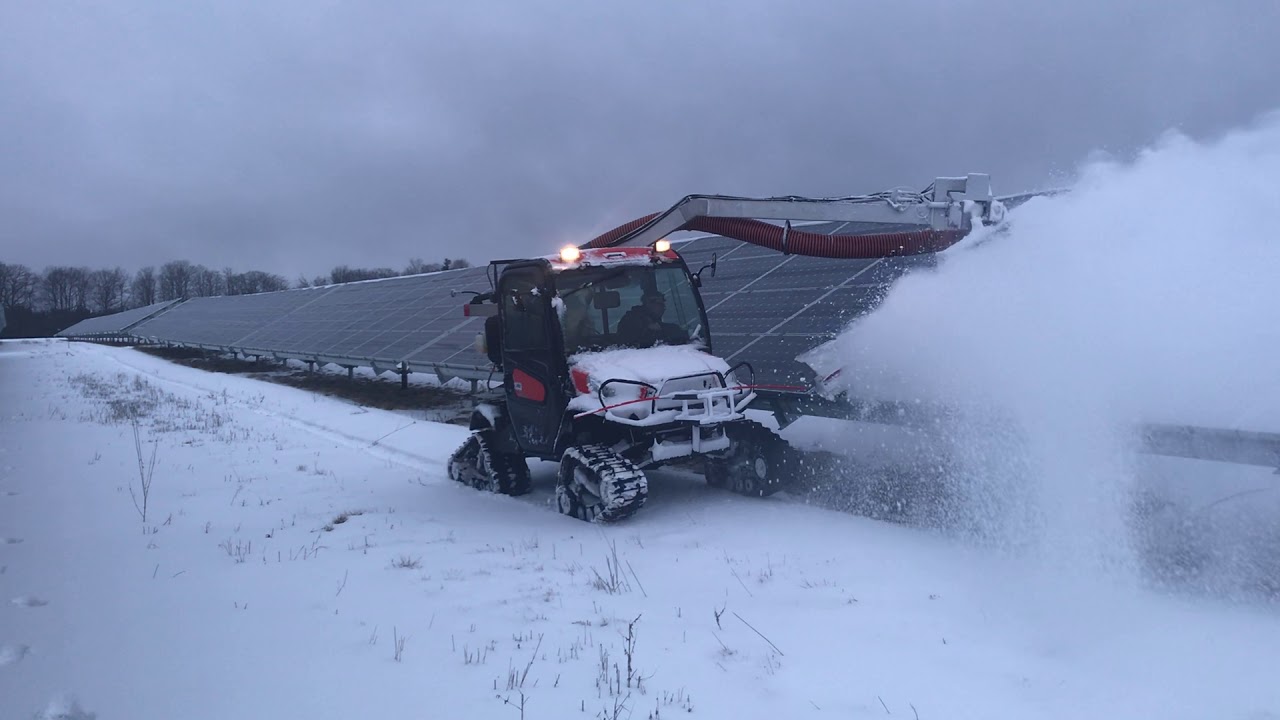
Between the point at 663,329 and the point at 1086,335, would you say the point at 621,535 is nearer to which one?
the point at 663,329

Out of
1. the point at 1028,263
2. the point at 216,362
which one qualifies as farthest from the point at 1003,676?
the point at 216,362

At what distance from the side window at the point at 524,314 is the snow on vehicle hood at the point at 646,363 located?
551 mm

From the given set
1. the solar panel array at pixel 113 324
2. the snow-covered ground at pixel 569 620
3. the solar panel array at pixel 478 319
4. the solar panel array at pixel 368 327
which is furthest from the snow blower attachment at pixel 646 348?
the solar panel array at pixel 113 324

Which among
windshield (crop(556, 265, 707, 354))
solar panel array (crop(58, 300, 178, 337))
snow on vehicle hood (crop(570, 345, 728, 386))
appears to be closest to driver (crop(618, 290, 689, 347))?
windshield (crop(556, 265, 707, 354))

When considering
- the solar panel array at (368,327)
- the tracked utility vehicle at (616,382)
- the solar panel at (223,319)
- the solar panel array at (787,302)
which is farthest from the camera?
the solar panel at (223,319)

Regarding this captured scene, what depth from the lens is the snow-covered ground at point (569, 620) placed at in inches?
155

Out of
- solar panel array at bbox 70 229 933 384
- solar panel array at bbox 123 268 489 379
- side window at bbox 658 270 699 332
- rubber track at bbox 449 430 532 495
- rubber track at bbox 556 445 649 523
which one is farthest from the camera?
solar panel array at bbox 123 268 489 379

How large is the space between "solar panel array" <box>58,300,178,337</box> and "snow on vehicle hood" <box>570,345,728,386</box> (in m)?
68.6

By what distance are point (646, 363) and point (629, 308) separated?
2.88 ft

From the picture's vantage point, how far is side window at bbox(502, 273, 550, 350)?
8148 mm

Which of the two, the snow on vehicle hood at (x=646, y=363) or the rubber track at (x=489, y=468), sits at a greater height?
the snow on vehicle hood at (x=646, y=363)

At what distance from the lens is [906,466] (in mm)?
8438

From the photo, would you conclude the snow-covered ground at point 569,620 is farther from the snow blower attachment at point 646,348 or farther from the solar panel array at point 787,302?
the solar panel array at point 787,302

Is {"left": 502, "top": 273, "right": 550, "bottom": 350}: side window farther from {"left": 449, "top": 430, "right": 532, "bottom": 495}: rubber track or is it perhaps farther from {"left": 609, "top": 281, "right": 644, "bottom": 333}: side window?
{"left": 449, "top": 430, "right": 532, "bottom": 495}: rubber track
